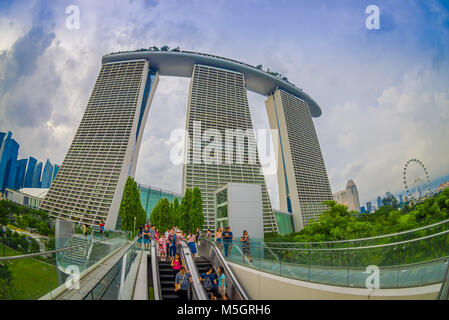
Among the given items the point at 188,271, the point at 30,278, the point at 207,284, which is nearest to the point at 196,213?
the point at 188,271

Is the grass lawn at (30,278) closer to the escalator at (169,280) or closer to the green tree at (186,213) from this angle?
the escalator at (169,280)

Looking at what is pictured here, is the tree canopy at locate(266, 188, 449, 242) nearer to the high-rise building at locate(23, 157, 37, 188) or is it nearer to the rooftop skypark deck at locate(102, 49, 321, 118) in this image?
the high-rise building at locate(23, 157, 37, 188)

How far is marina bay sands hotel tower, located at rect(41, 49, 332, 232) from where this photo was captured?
182 ft

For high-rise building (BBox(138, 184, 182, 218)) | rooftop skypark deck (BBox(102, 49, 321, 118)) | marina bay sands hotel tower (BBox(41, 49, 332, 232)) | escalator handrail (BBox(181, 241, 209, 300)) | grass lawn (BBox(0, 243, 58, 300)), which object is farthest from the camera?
rooftop skypark deck (BBox(102, 49, 321, 118))

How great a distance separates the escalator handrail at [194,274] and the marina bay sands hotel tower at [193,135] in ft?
141

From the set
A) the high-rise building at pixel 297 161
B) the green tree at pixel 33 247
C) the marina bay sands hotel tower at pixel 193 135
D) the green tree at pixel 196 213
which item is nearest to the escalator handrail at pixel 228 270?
the green tree at pixel 33 247

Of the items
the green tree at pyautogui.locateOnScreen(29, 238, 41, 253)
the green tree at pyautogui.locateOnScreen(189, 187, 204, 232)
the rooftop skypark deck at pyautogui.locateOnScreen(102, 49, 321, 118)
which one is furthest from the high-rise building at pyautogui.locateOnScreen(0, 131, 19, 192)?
the rooftop skypark deck at pyautogui.locateOnScreen(102, 49, 321, 118)

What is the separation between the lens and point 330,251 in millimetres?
6914

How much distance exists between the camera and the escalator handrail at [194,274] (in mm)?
7344

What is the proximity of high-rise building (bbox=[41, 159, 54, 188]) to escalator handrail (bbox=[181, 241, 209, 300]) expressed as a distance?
82.3 meters

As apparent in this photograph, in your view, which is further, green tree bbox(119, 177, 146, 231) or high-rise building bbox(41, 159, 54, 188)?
high-rise building bbox(41, 159, 54, 188)

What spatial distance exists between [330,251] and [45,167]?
88.6m

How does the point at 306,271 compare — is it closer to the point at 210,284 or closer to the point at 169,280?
the point at 210,284
